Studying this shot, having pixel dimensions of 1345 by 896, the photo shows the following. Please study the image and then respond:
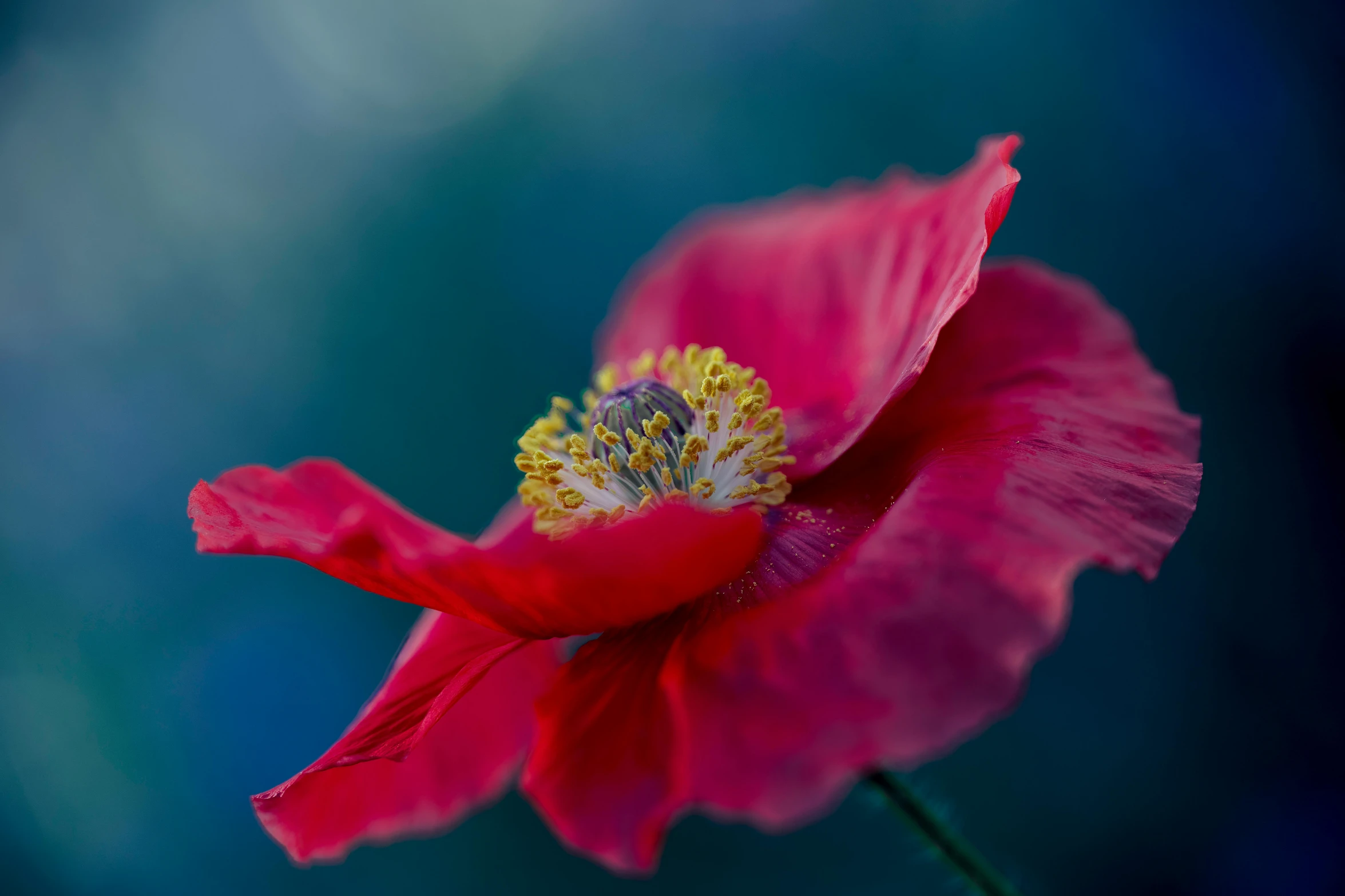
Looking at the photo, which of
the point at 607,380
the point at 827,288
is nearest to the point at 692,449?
the point at 607,380

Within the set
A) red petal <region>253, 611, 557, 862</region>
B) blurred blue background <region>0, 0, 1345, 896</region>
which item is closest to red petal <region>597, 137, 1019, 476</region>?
red petal <region>253, 611, 557, 862</region>

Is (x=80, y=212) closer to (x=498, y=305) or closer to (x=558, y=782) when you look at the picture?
(x=498, y=305)

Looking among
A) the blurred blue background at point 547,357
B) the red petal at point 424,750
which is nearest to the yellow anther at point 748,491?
the red petal at point 424,750

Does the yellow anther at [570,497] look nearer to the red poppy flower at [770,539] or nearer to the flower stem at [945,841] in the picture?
the red poppy flower at [770,539]

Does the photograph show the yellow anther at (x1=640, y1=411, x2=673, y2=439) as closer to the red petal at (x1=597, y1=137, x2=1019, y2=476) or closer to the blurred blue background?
the red petal at (x1=597, y1=137, x2=1019, y2=476)

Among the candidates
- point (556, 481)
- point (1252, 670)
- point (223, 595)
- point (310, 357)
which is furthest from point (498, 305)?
point (1252, 670)

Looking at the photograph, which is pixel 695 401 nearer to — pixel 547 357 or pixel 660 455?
pixel 660 455
